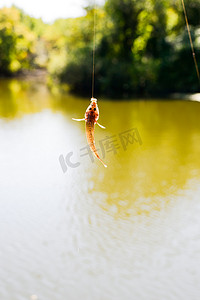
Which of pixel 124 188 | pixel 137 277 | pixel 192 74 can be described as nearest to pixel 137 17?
pixel 192 74

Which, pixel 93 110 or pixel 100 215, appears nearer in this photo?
pixel 93 110

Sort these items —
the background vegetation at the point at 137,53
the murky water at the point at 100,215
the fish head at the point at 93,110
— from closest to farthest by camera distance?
the fish head at the point at 93,110
the murky water at the point at 100,215
the background vegetation at the point at 137,53

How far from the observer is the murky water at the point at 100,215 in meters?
6.36

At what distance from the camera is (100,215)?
8.56m

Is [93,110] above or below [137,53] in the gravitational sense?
below

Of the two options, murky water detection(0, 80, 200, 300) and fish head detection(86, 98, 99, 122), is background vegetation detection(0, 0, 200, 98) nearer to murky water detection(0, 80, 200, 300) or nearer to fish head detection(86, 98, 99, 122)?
murky water detection(0, 80, 200, 300)

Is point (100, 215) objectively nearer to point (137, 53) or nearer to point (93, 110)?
point (93, 110)

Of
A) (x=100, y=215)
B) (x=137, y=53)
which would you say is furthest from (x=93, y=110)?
(x=137, y=53)

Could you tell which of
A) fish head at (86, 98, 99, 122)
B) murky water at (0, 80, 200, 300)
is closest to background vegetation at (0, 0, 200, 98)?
murky water at (0, 80, 200, 300)

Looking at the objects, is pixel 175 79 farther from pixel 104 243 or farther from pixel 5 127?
pixel 104 243

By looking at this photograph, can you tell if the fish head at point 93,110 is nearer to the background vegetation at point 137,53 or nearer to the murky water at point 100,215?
the murky water at point 100,215

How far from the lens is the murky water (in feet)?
20.9

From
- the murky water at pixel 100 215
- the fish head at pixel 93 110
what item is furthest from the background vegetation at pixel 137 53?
the fish head at pixel 93 110

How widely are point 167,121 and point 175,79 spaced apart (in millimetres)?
9814
